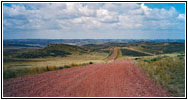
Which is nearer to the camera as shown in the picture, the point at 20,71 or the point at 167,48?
the point at 20,71

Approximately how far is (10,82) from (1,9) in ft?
11.7

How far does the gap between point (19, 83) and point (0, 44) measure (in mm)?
2072

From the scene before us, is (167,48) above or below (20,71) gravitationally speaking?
below

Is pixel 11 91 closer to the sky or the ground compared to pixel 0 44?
closer to the ground

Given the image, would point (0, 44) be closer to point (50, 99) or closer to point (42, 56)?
point (50, 99)

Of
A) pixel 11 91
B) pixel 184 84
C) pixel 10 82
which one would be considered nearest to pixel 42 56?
pixel 10 82

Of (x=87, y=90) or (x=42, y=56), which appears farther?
(x=42, y=56)

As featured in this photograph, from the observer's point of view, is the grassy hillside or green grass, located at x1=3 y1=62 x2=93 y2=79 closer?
green grass, located at x1=3 y1=62 x2=93 y2=79

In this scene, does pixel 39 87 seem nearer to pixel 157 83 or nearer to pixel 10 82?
pixel 10 82

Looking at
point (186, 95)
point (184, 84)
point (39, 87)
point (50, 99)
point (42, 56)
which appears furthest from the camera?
point (42, 56)

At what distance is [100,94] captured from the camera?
26.1ft

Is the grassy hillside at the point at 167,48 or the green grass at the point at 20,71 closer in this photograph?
the green grass at the point at 20,71

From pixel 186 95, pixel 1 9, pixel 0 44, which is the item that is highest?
pixel 1 9

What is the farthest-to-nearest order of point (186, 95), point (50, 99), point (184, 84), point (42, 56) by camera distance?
point (42, 56), point (184, 84), point (186, 95), point (50, 99)
